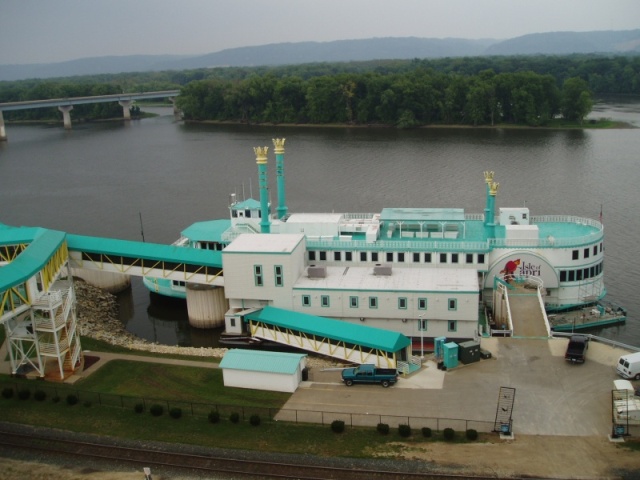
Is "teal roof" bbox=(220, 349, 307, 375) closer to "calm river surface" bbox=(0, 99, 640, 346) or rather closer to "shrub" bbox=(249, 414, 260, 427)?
"shrub" bbox=(249, 414, 260, 427)

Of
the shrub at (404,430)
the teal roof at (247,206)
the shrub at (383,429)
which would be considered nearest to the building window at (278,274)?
the teal roof at (247,206)

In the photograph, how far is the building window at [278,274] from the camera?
167 feet

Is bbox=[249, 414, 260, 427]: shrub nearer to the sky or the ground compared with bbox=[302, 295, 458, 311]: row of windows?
nearer to the ground

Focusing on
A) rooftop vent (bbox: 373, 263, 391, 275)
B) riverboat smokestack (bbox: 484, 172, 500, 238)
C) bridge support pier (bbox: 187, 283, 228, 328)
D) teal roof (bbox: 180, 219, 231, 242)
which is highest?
riverboat smokestack (bbox: 484, 172, 500, 238)

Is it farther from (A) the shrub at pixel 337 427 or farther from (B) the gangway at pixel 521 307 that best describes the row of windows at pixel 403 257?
(A) the shrub at pixel 337 427

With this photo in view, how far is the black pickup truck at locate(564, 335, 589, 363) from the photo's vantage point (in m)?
40.9

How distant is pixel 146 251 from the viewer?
55250mm

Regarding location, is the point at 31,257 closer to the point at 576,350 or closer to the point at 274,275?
the point at 274,275

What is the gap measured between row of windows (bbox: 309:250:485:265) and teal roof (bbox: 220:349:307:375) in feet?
53.0

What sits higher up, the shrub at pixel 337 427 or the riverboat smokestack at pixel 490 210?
the riverboat smokestack at pixel 490 210

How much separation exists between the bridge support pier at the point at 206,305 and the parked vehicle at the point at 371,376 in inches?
767

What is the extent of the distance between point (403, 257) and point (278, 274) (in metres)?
11.1

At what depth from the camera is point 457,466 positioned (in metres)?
31.0

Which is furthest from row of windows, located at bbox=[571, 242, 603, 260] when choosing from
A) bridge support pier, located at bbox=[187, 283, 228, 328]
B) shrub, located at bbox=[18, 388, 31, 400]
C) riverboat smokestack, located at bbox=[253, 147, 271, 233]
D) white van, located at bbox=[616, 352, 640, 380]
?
shrub, located at bbox=[18, 388, 31, 400]
